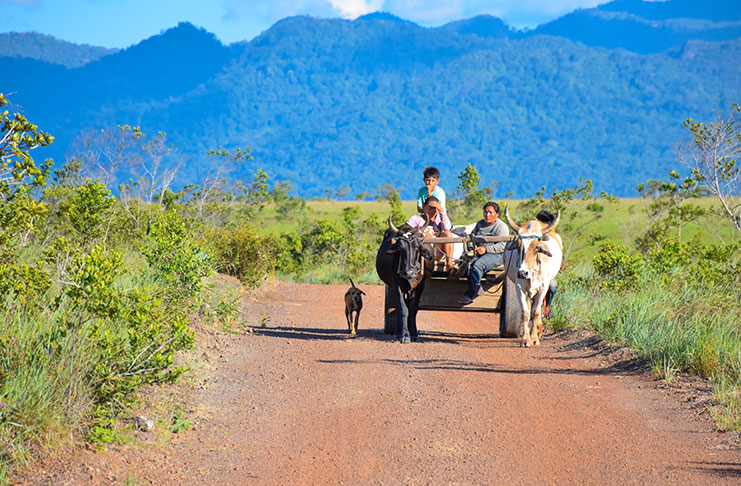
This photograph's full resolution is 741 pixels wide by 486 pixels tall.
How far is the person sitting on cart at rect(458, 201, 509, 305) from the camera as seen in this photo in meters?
10.8

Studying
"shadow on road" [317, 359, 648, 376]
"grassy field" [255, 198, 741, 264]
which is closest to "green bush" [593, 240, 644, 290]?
"shadow on road" [317, 359, 648, 376]

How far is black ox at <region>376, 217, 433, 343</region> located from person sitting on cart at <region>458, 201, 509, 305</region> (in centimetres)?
64

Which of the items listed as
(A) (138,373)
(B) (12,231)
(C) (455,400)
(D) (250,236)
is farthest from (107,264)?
(D) (250,236)

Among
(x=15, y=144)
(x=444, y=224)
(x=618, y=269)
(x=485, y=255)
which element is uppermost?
(x=15, y=144)

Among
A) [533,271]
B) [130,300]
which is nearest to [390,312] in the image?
[533,271]

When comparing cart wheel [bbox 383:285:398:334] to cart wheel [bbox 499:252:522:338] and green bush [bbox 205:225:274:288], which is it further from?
green bush [bbox 205:225:274:288]

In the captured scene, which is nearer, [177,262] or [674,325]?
[674,325]

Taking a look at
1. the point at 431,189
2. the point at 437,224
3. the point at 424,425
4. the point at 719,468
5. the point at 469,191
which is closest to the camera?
the point at 719,468

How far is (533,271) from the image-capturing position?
10.3 metres

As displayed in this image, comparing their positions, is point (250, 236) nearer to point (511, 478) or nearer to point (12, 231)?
point (12, 231)

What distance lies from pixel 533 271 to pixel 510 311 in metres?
0.79

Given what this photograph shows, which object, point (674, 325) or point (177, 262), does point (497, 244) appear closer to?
point (674, 325)

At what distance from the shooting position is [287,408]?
7.41 metres

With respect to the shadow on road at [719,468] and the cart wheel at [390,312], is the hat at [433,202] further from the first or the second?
the shadow on road at [719,468]
